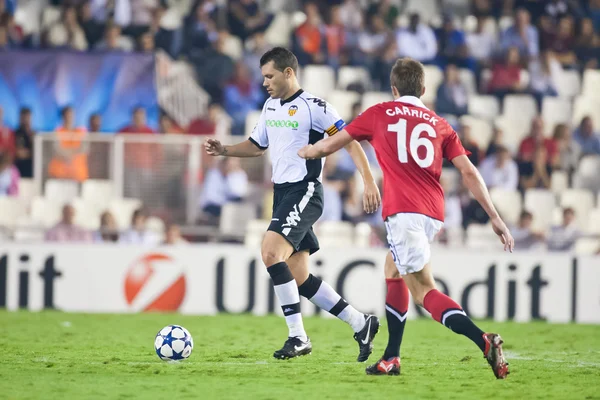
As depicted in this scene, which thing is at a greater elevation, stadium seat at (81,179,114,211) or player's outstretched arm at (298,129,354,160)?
player's outstretched arm at (298,129,354,160)

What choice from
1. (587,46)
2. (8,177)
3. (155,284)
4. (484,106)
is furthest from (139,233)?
(587,46)

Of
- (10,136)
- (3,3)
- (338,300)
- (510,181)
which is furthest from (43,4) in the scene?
(338,300)

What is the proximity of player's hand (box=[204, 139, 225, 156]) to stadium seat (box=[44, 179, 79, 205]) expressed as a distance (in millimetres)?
6839

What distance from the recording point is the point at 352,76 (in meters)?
18.1

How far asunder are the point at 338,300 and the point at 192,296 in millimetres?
5724

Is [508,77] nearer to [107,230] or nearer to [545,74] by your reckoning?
[545,74]

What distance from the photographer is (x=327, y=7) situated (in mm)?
19562

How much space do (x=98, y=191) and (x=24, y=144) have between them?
1538mm

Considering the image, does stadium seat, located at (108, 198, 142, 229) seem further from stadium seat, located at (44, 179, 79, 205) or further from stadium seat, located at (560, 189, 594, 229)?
stadium seat, located at (560, 189, 594, 229)

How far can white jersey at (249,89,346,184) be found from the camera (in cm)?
813

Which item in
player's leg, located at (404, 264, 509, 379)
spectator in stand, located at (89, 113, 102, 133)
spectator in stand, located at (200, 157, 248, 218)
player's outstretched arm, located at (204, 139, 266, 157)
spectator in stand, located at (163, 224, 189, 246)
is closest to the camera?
player's leg, located at (404, 264, 509, 379)

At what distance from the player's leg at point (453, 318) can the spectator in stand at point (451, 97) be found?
431 inches

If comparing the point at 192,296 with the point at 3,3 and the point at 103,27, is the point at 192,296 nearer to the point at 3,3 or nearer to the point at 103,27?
the point at 103,27

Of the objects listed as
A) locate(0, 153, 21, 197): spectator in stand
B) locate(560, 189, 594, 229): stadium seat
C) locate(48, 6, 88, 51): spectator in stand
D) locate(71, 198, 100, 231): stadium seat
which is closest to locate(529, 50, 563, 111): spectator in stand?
locate(560, 189, 594, 229): stadium seat
